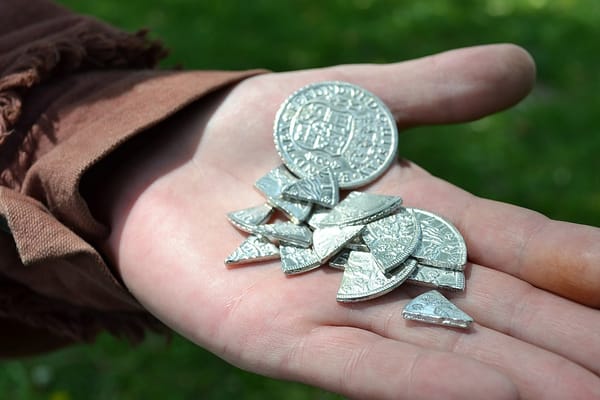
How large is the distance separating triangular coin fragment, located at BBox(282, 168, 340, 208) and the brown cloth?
1.61 feet

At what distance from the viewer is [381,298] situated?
1.83 metres

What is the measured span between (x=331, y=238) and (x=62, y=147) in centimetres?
89

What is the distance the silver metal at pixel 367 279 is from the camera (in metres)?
1.79

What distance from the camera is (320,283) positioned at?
1.88m

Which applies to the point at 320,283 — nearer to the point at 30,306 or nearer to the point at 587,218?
the point at 30,306

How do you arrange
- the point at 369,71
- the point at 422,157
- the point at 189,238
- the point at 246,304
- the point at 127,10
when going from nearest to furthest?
the point at 246,304 → the point at 189,238 → the point at 369,71 → the point at 422,157 → the point at 127,10

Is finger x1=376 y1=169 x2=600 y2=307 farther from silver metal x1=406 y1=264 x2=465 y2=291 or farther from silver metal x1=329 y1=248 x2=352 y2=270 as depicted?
silver metal x1=329 y1=248 x2=352 y2=270

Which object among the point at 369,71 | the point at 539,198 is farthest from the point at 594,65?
the point at 369,71

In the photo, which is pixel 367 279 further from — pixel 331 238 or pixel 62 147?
pixel 62 147

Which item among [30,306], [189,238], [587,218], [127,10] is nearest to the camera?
[189,238]

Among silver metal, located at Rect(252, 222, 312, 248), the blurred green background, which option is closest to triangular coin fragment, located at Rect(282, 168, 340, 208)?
silver metal, located at Rect(252, 222, 312, 248)

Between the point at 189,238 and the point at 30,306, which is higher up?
the point at 189,238

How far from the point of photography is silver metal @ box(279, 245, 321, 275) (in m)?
1.90

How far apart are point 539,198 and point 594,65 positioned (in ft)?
5.34
